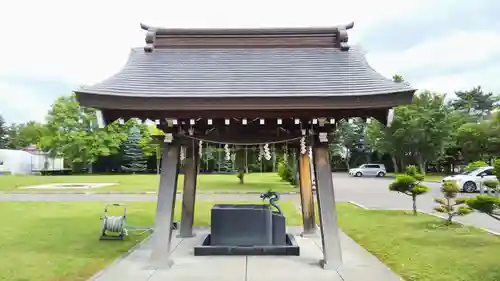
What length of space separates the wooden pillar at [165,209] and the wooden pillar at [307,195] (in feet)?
11.0

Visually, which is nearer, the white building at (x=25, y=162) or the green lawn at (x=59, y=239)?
the green lawn at (x=59, y=239)

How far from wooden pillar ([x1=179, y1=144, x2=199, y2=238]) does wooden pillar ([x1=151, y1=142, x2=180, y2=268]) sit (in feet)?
5.88

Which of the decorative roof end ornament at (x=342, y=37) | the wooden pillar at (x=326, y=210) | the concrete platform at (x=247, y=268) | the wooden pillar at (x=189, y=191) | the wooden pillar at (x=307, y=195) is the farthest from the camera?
the wooden pillar at (x=307, y=195)

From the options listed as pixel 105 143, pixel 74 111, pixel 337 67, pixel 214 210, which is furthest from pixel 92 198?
pixel 74 111

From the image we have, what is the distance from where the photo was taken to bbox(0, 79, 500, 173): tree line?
32812 millimetres

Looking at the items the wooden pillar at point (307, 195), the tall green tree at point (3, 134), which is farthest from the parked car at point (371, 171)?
the tall green tree at point (3, 134)

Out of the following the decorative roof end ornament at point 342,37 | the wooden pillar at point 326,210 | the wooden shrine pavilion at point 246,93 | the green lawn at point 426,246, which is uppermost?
the decorative roof end ornament at point 342,37

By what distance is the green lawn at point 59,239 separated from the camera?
634 centimetres

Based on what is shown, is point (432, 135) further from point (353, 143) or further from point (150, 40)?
point (150, 40)

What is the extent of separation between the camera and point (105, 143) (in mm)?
42500

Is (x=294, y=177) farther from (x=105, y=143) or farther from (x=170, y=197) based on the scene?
(x=105, y=143)

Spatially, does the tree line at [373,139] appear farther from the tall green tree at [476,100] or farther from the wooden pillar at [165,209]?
the wooden pillar at [165,209]

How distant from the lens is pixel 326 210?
6660mm

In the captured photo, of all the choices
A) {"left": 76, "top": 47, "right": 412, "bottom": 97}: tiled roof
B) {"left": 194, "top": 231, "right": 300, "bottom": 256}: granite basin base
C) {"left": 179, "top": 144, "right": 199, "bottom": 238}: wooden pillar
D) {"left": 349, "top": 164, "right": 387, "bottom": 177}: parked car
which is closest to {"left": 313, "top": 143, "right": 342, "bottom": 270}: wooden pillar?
{"left": 194, "top": 231, "right": 300, "bottom": 256}: granite basin base
